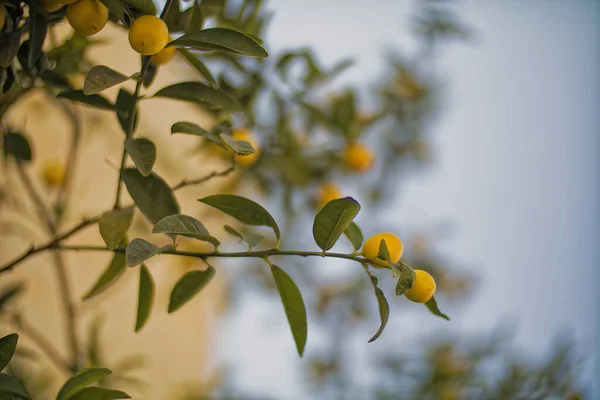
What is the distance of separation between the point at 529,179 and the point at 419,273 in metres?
1.80

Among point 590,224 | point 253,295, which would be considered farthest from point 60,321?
point 590,224

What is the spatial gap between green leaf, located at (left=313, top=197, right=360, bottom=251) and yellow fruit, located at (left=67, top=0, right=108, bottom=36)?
17 centimetres

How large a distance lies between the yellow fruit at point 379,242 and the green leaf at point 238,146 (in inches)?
3.8

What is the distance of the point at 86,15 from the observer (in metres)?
0.34

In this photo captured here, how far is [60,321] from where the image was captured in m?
1.18

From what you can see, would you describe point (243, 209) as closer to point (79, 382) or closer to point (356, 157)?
point (79, 382)

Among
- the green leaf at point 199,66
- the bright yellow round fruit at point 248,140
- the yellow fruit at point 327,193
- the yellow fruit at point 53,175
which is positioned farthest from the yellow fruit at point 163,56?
the yellow fruit at point 53,175

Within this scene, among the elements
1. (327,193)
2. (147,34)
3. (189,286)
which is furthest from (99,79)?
(327,193)

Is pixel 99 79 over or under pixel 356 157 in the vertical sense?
under

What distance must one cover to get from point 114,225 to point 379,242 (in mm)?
174

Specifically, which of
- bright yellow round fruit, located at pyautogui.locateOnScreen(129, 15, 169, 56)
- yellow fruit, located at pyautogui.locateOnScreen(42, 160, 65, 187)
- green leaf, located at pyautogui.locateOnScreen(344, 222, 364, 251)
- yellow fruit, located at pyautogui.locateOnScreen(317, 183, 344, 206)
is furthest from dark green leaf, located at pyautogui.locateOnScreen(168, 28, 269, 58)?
yellow fruit, located at pyautogui.locateOnScreen(42, 160, 65, 187)

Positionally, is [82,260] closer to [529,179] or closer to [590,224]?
[529,179]

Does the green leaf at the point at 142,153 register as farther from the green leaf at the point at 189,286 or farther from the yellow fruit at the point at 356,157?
the yellow fruit at the point at 356,157

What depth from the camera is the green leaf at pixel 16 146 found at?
446mm
